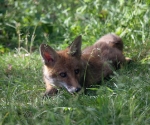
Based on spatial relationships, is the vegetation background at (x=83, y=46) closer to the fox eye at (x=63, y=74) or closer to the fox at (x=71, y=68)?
the fox at (x=71, y=68)

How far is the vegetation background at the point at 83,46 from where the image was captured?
3.87m

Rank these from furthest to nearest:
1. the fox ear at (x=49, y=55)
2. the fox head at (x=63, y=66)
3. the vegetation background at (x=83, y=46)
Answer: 1. the fox ear at (x=49, y=55)
2. the fox head at (x=63, y=66)
3. the vegetation background at (x=83, y=46)

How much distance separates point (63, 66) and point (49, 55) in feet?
0.89

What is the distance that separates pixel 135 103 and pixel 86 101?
55 centimetres

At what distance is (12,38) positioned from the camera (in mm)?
8734

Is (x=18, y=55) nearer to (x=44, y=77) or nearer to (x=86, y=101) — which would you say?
(x=44, y=77)

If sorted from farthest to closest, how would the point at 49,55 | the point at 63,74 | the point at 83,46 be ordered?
the point at 83,46 < the point at 49,55 < the point at 63,74

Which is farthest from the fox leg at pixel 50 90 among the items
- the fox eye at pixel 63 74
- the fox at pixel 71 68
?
the fox eye at pixel 63 74

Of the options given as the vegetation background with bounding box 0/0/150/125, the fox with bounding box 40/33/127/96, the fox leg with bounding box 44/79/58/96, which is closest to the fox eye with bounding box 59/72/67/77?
the fox with bounding box 40/33/127/96

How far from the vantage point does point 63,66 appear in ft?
17.4

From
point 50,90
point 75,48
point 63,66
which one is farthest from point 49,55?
point 50,90

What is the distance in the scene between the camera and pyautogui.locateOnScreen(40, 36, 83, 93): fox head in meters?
5.20

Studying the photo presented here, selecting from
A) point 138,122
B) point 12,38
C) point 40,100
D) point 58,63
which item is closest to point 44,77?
point 58,63

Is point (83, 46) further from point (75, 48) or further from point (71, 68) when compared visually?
point (71, 68)
